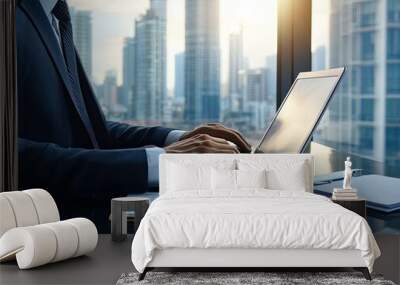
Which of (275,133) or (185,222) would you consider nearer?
(185,222)

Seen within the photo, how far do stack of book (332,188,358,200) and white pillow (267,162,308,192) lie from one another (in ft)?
1.23

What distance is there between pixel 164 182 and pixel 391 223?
2.28m

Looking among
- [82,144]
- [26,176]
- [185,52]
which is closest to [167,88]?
[185,52]

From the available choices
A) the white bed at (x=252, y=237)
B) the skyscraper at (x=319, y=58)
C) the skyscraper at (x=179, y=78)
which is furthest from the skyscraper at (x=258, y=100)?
the white bed at (x=252, y=237)

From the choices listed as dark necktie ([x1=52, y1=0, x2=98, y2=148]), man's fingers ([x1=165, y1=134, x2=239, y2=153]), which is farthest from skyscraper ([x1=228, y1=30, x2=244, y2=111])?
dark necktie ([x1=52, y1=0, x2=98, y2=148])

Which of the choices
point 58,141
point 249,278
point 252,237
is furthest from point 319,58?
point 249,278

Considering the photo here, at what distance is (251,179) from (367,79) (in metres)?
1.71

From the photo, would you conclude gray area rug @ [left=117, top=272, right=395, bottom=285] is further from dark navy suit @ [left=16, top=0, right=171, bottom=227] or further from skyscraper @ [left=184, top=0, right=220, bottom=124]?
skyscraper @ [left=184, top=0, right=220, bottom=124]

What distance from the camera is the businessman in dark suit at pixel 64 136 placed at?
7.22 meters

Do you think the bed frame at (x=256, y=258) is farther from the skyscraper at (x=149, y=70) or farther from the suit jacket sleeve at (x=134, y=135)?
the skyscraper at (x=149, y=70)

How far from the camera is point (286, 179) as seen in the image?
646 centimetres

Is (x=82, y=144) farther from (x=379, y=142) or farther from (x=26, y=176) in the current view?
(x=379, y=142)

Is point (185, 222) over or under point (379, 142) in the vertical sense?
under

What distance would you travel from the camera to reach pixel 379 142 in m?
7.20
